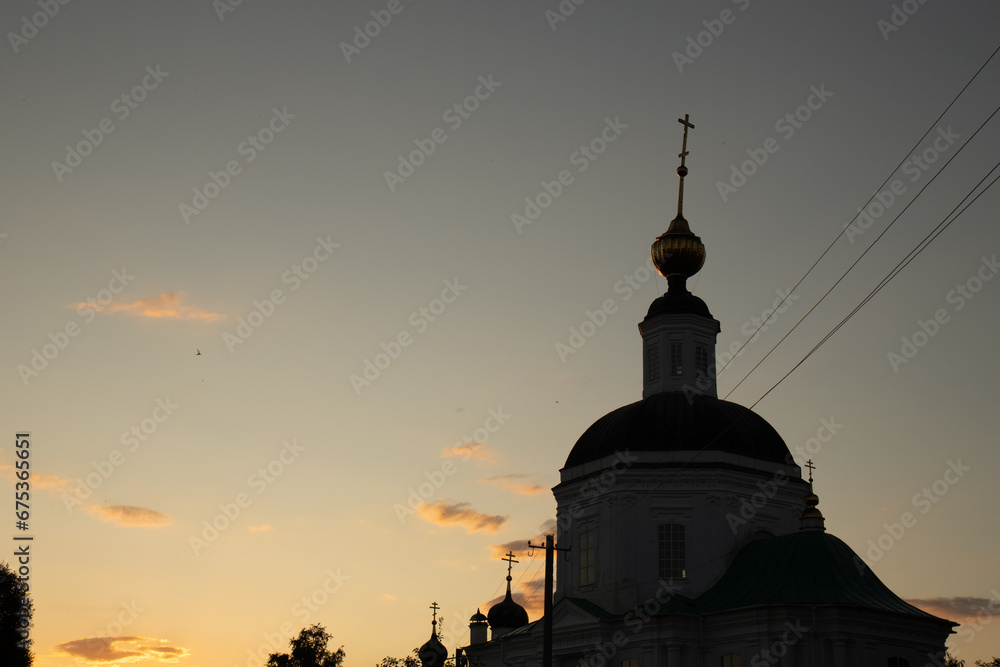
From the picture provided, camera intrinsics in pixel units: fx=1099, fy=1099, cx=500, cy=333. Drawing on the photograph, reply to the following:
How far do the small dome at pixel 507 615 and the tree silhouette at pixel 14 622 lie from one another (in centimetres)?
2175

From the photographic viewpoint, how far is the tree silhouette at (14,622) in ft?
131

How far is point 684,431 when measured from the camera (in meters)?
39.6

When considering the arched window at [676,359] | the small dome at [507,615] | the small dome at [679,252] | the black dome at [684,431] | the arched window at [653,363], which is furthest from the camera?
the small dome at [507,615]

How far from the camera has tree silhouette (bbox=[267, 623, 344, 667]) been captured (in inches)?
2443

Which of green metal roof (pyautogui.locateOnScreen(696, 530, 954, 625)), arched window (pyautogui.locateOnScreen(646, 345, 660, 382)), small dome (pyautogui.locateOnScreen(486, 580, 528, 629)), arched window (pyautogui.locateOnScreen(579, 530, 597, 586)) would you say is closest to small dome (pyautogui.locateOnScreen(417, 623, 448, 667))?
small dome (pyautogui.locateOnScreen(486, 580, 528, 629))

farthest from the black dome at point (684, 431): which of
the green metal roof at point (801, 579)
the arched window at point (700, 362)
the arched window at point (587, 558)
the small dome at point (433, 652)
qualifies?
the small dome at point (433, 652)

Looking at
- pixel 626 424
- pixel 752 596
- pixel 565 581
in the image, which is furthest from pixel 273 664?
pixel 752 596

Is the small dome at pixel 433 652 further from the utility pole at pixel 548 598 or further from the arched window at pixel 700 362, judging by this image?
the utility pole at pixel 548 598

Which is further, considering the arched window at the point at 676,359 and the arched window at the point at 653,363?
the arched window at the point at 653,363

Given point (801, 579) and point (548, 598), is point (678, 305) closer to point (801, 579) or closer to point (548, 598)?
point (801, 579)

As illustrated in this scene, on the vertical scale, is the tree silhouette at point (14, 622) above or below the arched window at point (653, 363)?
below

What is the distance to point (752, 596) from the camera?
35375mm

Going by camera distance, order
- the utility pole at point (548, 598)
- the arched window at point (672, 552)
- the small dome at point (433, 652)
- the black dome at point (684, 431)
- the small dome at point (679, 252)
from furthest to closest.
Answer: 1. the small dome at point (433, 652)
2. the small dome at point (679, 252)
3. the black dome at point (684, 431)
4. the arched window at point (672, 552)
5. the utility pole at point (548, 598)

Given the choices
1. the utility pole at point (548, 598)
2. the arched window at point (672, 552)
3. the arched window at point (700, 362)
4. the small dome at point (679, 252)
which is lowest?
the utility pole at point (548, 598)
